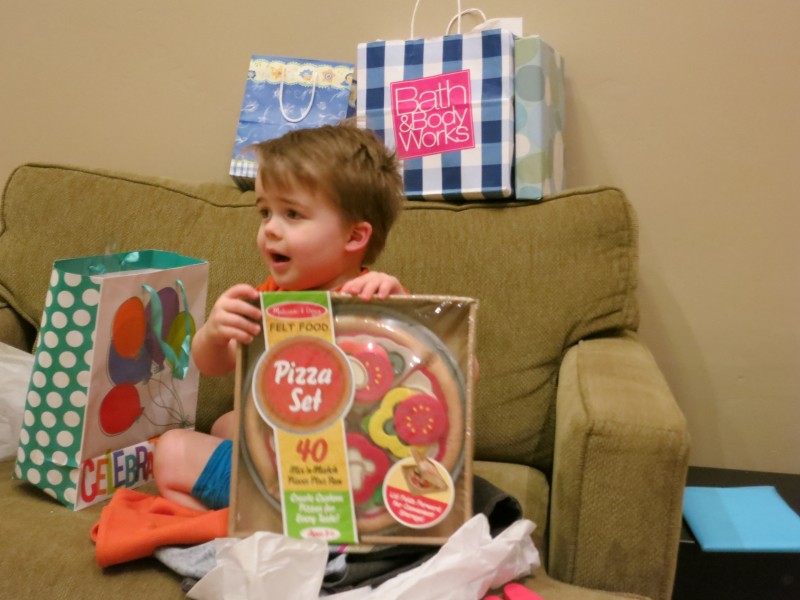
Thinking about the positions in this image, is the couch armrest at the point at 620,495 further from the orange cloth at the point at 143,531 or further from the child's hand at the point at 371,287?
the orange cloth at the point at 143,531

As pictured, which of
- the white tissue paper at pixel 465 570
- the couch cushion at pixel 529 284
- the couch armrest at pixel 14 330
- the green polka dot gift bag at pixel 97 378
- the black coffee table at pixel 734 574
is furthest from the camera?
the couch armrest at pixel 14 330

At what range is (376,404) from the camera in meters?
0.88

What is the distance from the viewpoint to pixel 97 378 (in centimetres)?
101

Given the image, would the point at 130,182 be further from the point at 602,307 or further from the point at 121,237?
the point at 602,307

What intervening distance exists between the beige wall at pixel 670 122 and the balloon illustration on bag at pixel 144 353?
697mm

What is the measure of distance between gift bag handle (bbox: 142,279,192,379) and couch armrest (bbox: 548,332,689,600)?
24.2 inches

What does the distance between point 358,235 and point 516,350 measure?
407mm

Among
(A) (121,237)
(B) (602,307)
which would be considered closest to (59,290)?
(A) (121,237)

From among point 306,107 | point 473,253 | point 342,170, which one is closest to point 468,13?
point 306,107

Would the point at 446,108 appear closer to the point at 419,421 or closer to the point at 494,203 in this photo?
the point at 494,203

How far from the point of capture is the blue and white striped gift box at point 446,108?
53.4 inches

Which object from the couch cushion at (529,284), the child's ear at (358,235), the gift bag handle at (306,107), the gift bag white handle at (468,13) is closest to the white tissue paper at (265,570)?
the child's ear at (358,235)

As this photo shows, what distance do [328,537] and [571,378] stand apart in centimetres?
43

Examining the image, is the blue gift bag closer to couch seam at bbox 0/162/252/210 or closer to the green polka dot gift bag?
couch seam at bbox 0/162/252/210
